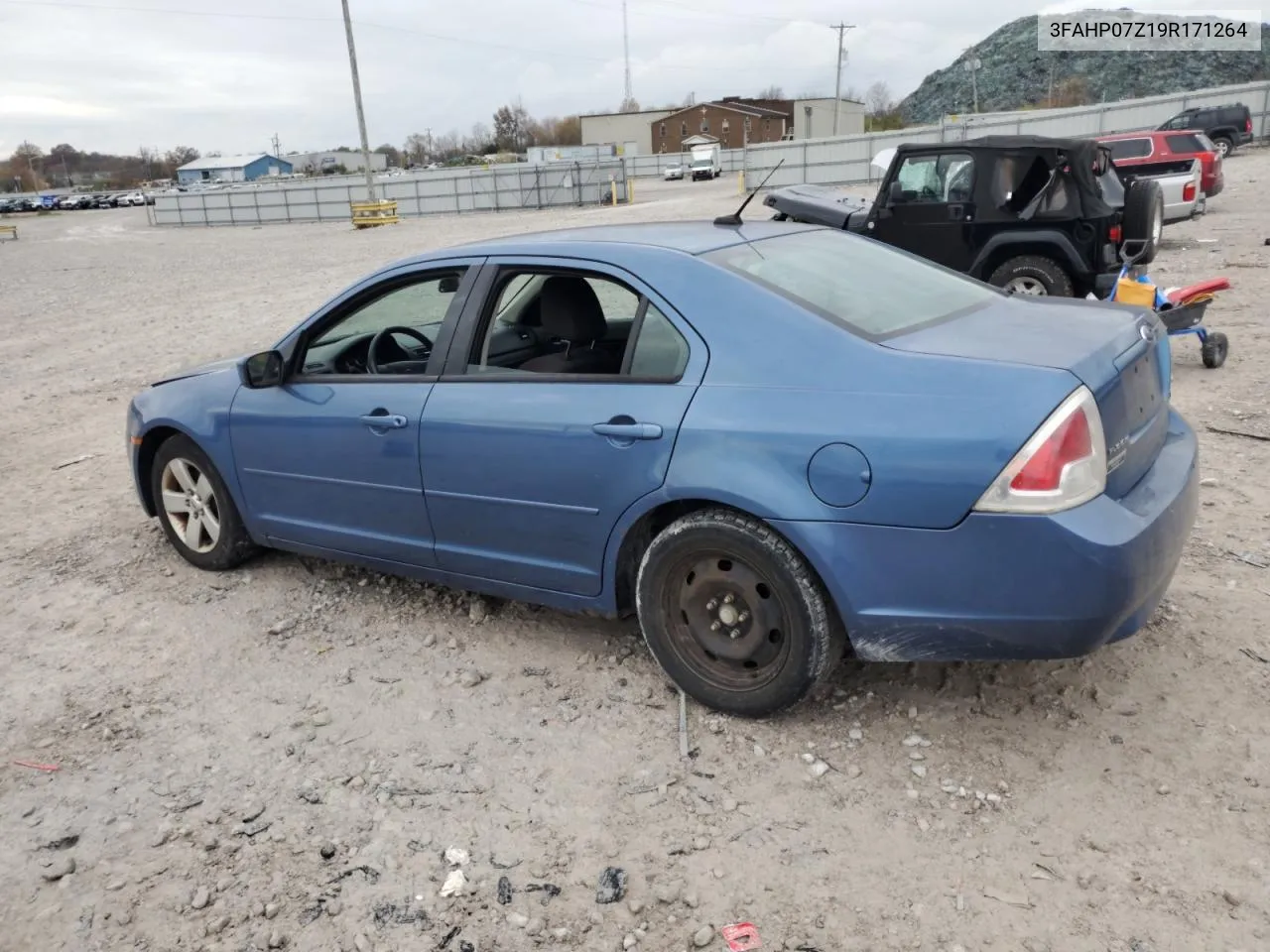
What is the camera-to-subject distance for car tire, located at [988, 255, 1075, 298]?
939cm

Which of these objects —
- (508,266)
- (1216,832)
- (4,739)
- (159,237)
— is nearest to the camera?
(1216,832)

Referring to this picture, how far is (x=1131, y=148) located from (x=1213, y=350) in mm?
11823

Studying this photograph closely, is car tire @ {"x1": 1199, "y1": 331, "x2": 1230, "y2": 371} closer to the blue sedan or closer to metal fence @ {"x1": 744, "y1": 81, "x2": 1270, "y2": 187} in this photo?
the blue sedan

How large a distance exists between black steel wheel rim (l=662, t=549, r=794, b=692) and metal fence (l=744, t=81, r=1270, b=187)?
3370 cm

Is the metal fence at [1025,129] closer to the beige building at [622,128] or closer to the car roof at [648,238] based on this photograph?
the car roof at [648,238]

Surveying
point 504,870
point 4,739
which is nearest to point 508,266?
point 504,870

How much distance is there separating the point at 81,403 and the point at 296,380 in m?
6.04

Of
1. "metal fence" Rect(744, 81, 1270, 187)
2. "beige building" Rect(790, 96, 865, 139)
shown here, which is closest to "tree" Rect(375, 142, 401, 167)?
"beige building" Rect(790, 96, 865, 139)

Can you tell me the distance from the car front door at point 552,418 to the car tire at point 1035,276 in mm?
6578

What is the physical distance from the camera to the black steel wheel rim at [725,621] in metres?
3.19

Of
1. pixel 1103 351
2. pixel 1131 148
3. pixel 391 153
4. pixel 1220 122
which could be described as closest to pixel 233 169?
pixel 391 153

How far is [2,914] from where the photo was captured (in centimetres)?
276

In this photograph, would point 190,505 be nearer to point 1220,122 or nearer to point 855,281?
point 855,281

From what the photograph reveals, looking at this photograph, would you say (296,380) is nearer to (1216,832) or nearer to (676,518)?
(676,518)
